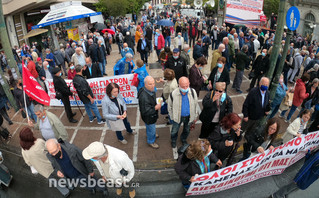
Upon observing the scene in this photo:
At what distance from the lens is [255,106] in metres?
4.96

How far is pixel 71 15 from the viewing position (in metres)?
15.3

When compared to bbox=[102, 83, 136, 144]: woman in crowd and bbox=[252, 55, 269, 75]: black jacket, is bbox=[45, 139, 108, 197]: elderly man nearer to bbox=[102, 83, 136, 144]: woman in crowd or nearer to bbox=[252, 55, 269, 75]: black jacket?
bbox=[102, 83, 136, 144]: woman in crowd

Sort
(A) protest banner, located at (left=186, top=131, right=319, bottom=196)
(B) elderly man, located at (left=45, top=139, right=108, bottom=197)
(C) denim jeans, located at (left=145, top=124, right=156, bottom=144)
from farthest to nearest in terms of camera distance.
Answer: (C) denim jeans, located at (left=145, top=124, right=156, bottom=144)
(A) protest banner, located at (left=186, top=131, right=319, bottom=196)
(B) elderly man, located at (left=45, top=139, right=108, bottom=197)

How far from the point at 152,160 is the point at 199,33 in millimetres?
12935

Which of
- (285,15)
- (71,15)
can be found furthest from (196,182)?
(71,15)

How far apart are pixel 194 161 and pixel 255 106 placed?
2.42m

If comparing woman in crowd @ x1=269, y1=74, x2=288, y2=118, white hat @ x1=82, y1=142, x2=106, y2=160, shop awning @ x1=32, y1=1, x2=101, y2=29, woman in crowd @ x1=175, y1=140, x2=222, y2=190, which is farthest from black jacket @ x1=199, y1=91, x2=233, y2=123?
shop awning @ x1=32, y1=1, x2=101, y2=29

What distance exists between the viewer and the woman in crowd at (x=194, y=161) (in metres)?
3.26

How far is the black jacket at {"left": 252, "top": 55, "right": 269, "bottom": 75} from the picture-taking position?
7.17 metres

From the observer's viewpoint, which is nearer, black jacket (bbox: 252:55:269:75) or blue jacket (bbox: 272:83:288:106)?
blue jacket (bbox: 272:83:288:106)

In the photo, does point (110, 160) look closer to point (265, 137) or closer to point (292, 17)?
point (265, 137)

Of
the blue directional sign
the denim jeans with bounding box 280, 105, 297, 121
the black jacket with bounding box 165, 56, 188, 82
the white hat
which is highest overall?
the blue directional sign

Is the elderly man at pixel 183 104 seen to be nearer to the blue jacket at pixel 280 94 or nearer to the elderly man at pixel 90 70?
the blue jacket at pixel 280 94

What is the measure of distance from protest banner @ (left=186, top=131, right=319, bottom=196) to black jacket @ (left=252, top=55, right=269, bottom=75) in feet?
11.0
